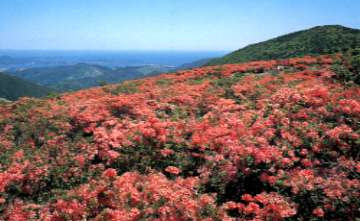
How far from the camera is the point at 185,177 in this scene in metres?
11.2

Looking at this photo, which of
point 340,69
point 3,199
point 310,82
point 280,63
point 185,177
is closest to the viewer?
point 3,199

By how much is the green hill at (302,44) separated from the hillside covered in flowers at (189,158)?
6468 centimetres

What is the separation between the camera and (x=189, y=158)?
11711 millimetres

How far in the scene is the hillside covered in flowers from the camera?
8.84 m

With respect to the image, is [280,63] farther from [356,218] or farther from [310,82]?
[356,218]

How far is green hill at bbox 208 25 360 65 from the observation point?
80.7m

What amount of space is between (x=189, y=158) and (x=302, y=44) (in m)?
82.5

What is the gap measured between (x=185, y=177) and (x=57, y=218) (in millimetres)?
3610

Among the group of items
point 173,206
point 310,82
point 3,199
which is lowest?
point 3,199

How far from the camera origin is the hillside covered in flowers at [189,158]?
884cm

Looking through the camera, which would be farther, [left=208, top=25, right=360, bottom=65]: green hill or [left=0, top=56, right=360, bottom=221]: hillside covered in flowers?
→ [left=208, top=25, right=360, bottom=65]: green hill

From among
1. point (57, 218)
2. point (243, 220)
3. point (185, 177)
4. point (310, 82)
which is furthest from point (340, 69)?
point (57, 218)

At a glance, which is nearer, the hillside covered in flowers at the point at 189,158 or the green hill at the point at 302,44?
the hillside covered in flowers at the point at 189,158

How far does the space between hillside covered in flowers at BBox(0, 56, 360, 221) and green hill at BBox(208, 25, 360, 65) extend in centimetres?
6468
